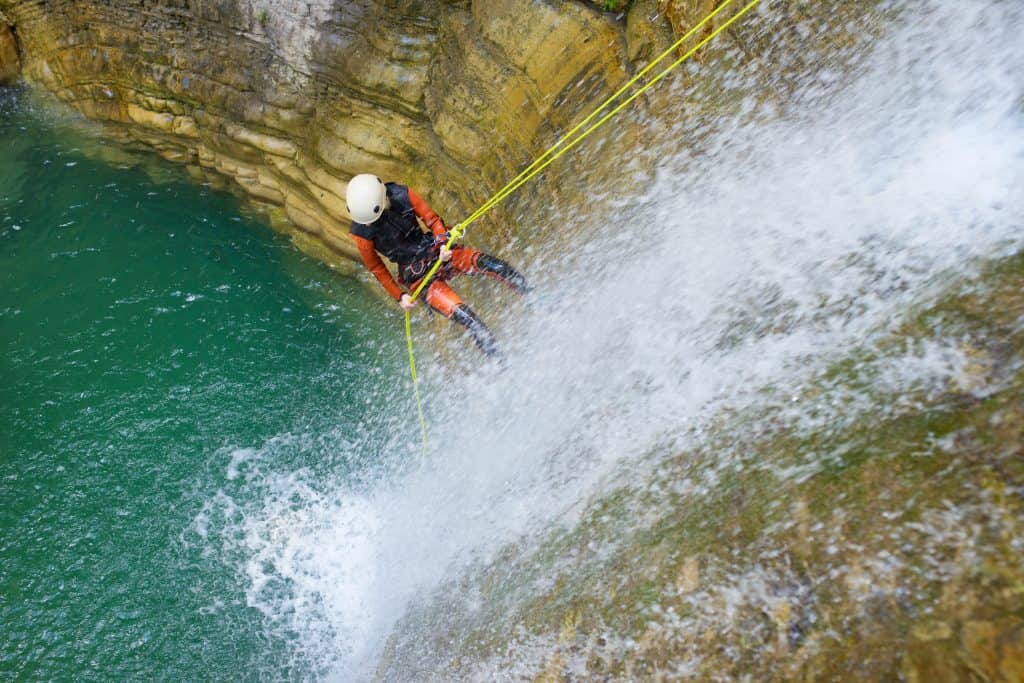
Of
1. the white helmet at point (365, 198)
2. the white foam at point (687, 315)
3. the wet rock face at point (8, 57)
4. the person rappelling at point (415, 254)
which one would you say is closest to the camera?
the white foam at point (687, 315)

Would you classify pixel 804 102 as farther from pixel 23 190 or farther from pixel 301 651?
pixel 23 190

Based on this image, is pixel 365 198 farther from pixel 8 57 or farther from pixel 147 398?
pixel 8 57

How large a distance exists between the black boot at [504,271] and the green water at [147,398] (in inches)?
73.8

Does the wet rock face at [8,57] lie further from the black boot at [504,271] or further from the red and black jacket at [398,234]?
the black boot at [504,271]

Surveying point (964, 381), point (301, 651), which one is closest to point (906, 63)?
point (964, 381)

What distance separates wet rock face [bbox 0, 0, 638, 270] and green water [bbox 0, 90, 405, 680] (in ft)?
2.40

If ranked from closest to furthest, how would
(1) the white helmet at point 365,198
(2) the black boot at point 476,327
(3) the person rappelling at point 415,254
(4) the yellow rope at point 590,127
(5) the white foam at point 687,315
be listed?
1. (5) the white foam at point 687,315
2. (4) the yellow rope at point 590,127
3. (1) the white helmet at point 365,198
4. (3) the person rappelling at point 415,254
5. (2) the black boot at point 476,327

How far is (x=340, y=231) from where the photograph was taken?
800cm

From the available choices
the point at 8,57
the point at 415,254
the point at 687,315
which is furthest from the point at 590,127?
the point at 8,57

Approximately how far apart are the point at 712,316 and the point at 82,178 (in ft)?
31.3

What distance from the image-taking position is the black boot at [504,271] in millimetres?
5629

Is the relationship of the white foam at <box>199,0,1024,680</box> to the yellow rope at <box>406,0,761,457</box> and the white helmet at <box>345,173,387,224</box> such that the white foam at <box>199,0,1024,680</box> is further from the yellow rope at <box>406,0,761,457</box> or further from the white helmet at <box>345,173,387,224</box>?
the white helmet at <box>345,173,387,224</box>

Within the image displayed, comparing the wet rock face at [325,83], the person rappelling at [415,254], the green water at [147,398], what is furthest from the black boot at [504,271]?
the green water at [147,398]

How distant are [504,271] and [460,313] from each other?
19.2 inches
